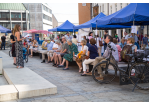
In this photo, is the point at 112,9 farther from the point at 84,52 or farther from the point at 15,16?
the point at 15,16

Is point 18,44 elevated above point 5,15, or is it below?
below

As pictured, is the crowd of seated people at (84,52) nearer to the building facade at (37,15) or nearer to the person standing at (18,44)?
the person standing at (18,44)

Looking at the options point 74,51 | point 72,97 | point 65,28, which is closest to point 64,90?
point 72,97

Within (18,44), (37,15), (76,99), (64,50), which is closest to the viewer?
(76,99)

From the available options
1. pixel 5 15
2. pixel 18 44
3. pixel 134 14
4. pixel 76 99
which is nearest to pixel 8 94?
pixel 76 99

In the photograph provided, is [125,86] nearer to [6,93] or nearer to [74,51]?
[6,93]

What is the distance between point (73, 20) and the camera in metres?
94.9

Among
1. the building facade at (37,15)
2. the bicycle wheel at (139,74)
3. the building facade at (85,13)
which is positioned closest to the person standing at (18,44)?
the bicycle wheel at (139,74)

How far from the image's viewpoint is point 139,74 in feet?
20.7

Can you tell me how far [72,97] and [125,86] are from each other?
6.83 feet

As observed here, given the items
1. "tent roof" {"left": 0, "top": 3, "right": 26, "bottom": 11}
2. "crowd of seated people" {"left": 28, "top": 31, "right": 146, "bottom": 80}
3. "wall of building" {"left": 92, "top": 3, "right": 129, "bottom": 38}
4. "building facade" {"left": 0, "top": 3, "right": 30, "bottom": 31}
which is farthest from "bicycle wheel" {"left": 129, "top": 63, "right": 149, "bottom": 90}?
"tent roof" {"left": 0, "top": 3, "right": 26, "bottom": 11}

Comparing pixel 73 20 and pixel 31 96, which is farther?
pixel 73 20

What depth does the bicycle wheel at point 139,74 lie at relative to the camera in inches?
246

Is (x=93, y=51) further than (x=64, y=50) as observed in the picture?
No
